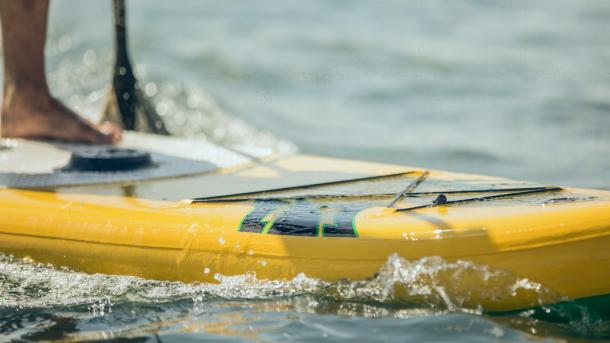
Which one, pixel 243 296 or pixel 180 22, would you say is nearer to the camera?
pixel 243 296

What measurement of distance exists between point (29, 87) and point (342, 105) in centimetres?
319

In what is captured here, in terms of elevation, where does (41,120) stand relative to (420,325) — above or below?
above

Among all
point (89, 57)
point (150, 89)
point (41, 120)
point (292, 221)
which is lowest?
point (292, 221)

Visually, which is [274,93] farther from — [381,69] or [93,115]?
[93,115]

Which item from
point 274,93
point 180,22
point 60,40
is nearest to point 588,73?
point 274,93

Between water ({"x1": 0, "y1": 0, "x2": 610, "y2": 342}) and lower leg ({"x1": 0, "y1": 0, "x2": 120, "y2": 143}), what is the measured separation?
0.96 meters

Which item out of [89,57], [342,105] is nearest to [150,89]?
[89,57]

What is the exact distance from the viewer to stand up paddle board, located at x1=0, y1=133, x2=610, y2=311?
7.54 ft

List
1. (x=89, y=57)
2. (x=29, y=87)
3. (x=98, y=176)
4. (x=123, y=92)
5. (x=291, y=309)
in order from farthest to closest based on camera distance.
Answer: (x=89, y=57) < (x=123, y=92) < (x=29, y=87) < (x=98, y=176) < (x=291, y=309)

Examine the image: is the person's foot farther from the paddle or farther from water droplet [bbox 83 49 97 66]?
water droplet [bbox 83 49 97 66]

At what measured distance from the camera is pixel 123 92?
13.3ft

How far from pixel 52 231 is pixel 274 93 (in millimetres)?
4263

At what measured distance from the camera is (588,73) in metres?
6.88

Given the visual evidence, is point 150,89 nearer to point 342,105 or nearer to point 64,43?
point 342,105
